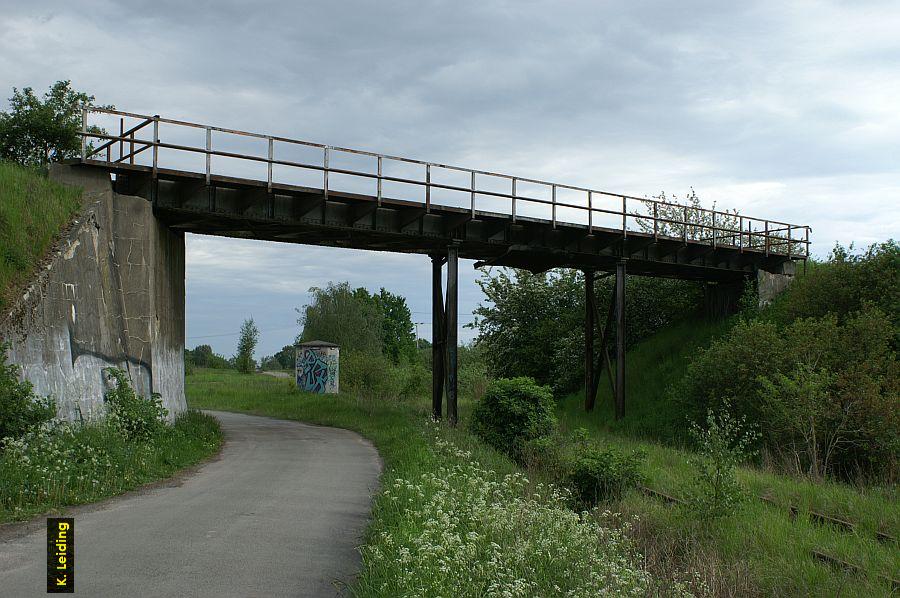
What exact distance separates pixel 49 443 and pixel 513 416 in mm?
11125

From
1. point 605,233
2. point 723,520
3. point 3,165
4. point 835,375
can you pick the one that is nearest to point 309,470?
point 723,520

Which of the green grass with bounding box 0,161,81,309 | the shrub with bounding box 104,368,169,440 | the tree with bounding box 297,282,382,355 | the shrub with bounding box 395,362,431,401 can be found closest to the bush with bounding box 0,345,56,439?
the green grass with bounding box 0,161,81,309

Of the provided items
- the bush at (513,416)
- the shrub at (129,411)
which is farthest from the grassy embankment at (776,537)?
the shrub at (129,411)

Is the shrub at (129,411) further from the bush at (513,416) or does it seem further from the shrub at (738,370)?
the shrub at (738,370)

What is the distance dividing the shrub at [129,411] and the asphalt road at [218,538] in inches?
78.5

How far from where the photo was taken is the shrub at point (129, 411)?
49.0ft

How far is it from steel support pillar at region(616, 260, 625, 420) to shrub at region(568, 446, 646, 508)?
42.4 ft

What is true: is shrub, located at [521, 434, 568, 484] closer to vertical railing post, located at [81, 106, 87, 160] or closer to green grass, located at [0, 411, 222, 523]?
green grass, located at [0, 411, 222, 523]

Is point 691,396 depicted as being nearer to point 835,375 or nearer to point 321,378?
point 835,375

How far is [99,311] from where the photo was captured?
52.1 ft

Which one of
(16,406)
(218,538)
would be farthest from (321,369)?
(218,538)

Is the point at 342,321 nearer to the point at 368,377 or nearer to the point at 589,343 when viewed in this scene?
the point at 368,377

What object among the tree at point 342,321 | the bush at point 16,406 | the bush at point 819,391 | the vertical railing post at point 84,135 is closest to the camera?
the bush at point 16,406

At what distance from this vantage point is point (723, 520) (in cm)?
1133
